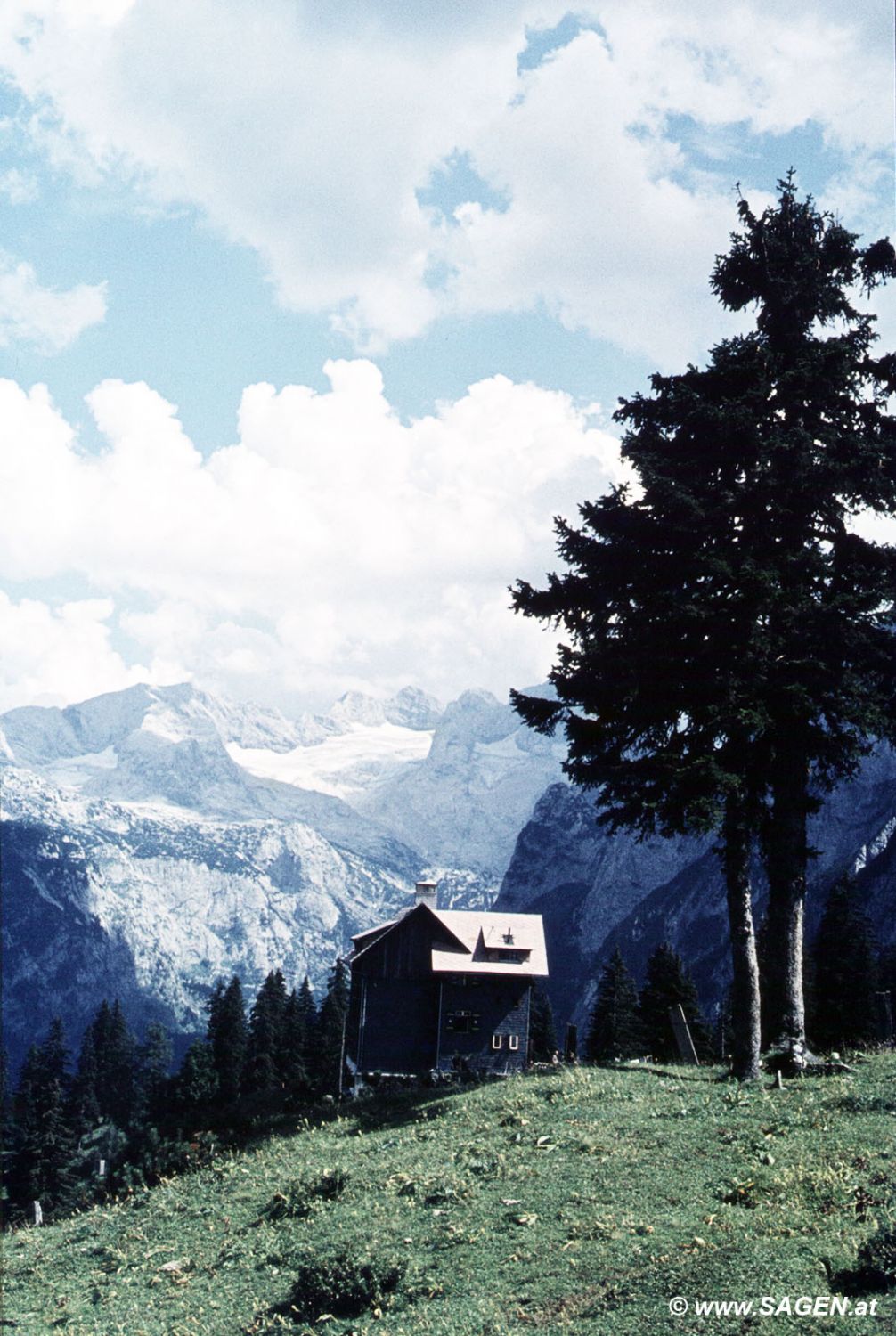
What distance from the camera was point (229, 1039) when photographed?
113938 millimetres

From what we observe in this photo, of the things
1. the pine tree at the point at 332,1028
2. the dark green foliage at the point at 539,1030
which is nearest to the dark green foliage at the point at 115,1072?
the pine tree at the point at 332,1028

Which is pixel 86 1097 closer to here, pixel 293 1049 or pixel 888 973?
pixel 293 1049

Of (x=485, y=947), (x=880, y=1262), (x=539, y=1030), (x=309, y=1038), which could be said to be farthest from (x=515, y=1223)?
(x=309, y=1038)

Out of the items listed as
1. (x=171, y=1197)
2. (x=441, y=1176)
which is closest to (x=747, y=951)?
(x=441, y=1176)

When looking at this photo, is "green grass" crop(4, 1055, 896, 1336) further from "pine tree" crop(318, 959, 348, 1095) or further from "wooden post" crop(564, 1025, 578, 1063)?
"pine tree" crop(318, 959, 348, 1095)

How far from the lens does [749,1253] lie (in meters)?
11.5

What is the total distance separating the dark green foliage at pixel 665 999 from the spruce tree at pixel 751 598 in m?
49.1

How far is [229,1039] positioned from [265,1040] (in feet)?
31.9

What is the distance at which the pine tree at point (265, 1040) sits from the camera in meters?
102

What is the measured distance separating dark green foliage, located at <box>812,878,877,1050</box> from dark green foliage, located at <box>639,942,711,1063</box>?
319 inches

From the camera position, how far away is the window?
5981cm

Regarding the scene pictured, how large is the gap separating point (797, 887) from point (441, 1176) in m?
11.1

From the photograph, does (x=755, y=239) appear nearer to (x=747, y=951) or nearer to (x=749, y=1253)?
(x=747, y=951)

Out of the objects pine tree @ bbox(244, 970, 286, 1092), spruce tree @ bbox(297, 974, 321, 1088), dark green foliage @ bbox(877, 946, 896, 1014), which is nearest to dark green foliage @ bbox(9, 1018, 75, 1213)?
pine tree @ bbox(244, 970, 286, 1092)
